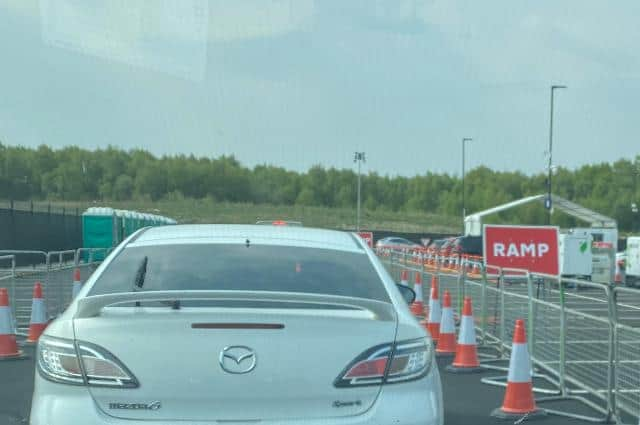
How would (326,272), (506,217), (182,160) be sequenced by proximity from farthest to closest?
1. (506,217)
2. (182,160)
3. (326,272)

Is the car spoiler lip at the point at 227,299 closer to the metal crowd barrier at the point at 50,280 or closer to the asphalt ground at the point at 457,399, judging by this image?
the asphalt ground at the point at 457,399

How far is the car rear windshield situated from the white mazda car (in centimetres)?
27

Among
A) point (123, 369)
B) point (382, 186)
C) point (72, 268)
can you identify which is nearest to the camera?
point (123, 369)

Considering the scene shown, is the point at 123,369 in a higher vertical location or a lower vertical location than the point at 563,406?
higher

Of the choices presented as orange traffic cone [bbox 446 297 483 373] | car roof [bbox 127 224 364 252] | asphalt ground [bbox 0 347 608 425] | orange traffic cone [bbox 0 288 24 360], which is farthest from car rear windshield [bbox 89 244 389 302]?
orange traffic cone [bbox 0 288 24 360]

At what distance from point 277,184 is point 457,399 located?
109 feet

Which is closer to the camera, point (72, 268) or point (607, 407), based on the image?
point (607, 407)

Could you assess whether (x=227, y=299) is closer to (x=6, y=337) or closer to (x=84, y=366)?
(x=84, y=366)

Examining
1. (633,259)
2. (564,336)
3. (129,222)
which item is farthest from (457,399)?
(129,222)

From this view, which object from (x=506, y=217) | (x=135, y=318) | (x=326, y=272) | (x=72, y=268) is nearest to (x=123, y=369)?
(x=135, y=318)

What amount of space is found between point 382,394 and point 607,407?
4.62 m

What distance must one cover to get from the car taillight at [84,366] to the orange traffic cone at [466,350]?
7.10m

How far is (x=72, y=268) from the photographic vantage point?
55.0 feet

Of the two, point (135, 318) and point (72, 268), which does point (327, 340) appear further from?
point (72, 268)
